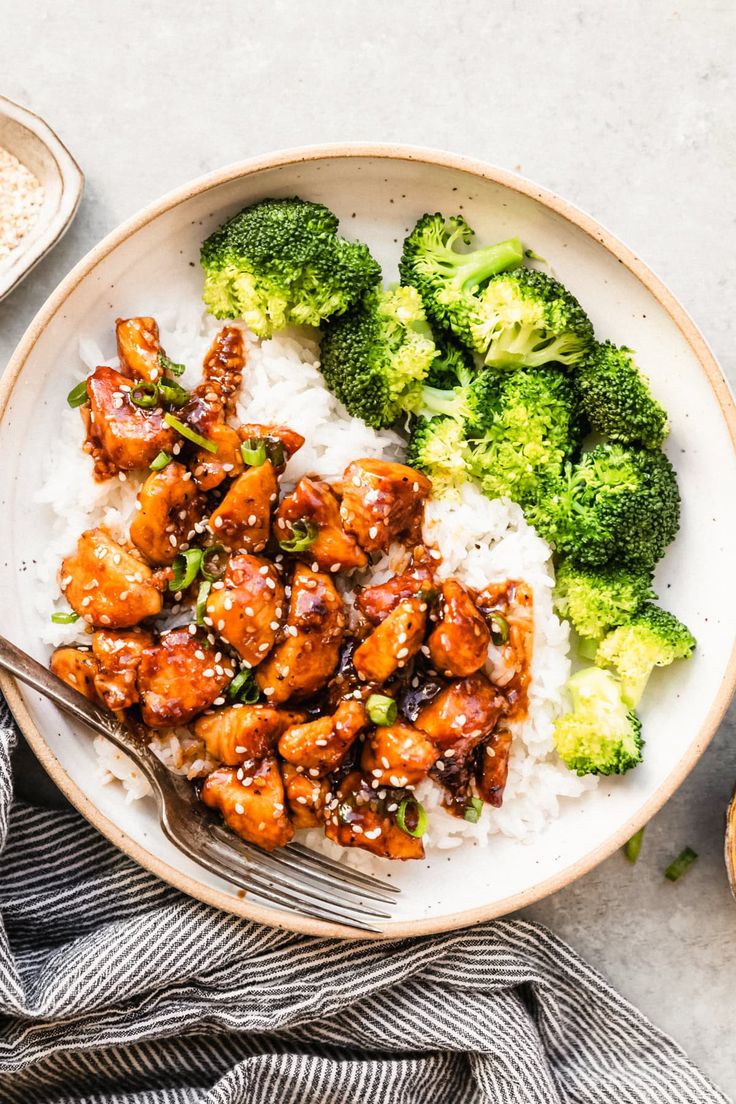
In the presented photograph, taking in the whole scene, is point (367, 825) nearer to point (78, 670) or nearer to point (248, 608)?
point (248, 608)

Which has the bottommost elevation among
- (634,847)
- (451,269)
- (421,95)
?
(634,847)

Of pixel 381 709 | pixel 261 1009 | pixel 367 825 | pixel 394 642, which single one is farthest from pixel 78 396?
pixel 261 1009

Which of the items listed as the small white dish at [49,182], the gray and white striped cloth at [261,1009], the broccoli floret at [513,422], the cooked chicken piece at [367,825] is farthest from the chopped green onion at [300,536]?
the small white dish at [49,182]

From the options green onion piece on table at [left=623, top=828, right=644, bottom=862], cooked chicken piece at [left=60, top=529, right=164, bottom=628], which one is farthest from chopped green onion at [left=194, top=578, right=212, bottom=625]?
green onion piece on table at [left=623, top=828, right=644, bottom=862]

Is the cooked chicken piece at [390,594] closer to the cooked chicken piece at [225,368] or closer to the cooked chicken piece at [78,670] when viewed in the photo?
the cooked chicken piece at [225,368]

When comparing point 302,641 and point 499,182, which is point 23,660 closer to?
point 302,641

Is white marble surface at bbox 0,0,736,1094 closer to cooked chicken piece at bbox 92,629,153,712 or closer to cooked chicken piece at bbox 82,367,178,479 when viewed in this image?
cooked chicken piece at bbox 82,367,178,479

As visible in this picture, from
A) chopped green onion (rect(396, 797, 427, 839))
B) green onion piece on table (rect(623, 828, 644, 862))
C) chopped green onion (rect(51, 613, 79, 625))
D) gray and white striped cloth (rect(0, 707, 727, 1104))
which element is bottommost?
gray and white striped cloth (rect(0, 707, 727, 1104))
